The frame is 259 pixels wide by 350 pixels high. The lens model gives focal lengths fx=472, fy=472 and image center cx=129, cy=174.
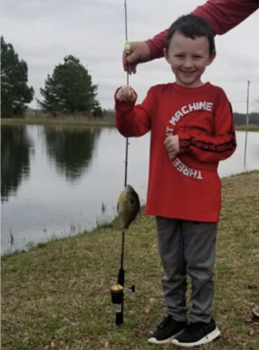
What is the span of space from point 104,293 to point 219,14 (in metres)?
2.29

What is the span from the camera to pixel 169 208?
261 centimetres

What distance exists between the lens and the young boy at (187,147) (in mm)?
2496

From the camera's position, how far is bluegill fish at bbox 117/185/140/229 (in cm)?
278

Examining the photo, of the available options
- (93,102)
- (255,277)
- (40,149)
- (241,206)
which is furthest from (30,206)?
(93,102)

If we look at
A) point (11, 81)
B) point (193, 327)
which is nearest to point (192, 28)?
point (193, 327)

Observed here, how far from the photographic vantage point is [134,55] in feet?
9.06

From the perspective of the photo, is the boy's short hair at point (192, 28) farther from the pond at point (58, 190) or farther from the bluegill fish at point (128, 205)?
the pond at point (58, 190)

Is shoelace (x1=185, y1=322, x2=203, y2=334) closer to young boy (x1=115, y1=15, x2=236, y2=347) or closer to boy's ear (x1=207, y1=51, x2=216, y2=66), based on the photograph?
young boy (x1=115, y1=15, x2=236, y2=347)

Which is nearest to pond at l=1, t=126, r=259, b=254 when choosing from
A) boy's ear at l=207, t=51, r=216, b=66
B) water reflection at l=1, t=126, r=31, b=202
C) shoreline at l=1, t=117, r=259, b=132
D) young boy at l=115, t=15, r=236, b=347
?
water reflection at l=1, t=126, r=31, b=202

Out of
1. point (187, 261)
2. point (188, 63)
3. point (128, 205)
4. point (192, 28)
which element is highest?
point (192, 28)

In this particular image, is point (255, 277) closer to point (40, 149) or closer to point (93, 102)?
point (40, 149)

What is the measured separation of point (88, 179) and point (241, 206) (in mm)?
8870

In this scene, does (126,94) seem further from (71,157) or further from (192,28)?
(71,157)

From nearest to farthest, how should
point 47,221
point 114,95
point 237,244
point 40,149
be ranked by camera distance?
1. point 114,95
2. point 237,244
3. point 47,221
4. point 40,149
